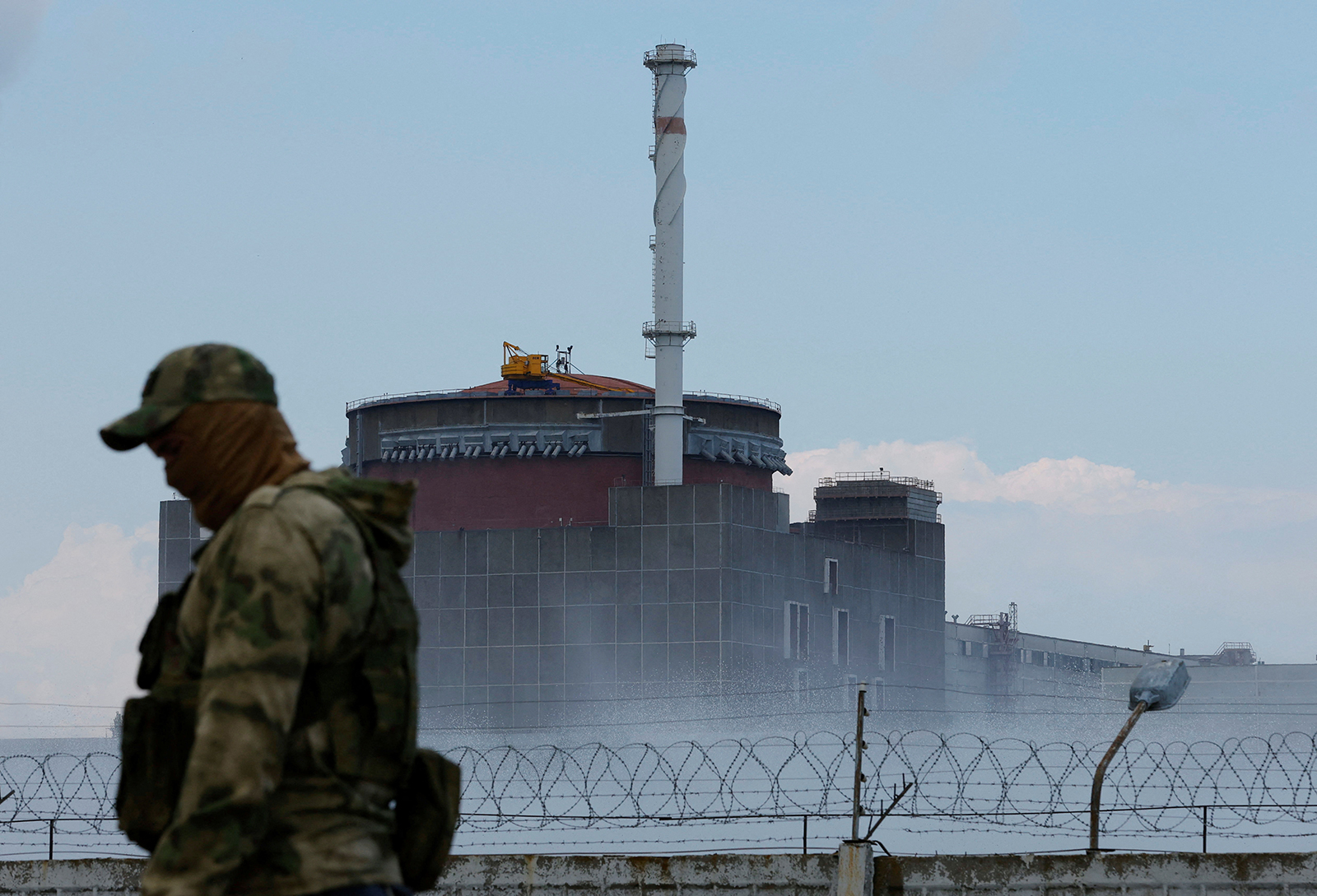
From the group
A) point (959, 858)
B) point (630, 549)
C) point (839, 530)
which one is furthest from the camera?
point (839, 530)

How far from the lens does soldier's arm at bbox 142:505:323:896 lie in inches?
107

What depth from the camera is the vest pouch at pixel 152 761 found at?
3.03 m

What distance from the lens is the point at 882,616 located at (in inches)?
2574

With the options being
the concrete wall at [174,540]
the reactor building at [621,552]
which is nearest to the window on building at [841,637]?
the reactor building at [621,552]

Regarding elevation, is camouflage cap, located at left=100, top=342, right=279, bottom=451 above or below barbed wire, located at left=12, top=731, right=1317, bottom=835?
above

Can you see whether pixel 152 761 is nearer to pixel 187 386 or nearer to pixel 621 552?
pixel 187 386

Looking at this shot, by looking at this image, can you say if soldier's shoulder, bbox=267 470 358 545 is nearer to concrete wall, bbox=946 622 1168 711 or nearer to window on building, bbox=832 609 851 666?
window on building, bbox=832 609 851 666

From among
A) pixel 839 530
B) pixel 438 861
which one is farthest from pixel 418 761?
pixel 839 530

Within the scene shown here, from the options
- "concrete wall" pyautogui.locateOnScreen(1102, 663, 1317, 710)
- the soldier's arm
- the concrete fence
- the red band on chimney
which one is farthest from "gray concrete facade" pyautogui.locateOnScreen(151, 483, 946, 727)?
the soldier's arm

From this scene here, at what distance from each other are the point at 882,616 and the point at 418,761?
63104 mm

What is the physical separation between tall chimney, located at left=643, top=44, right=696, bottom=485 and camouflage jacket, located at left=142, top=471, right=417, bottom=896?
5702 centimetres

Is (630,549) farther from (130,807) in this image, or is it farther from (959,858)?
(130,807)

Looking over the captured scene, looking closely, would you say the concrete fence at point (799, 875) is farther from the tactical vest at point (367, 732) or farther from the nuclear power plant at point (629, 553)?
the nuclear power plant at point (629, 553)

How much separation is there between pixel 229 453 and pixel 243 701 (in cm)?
52
